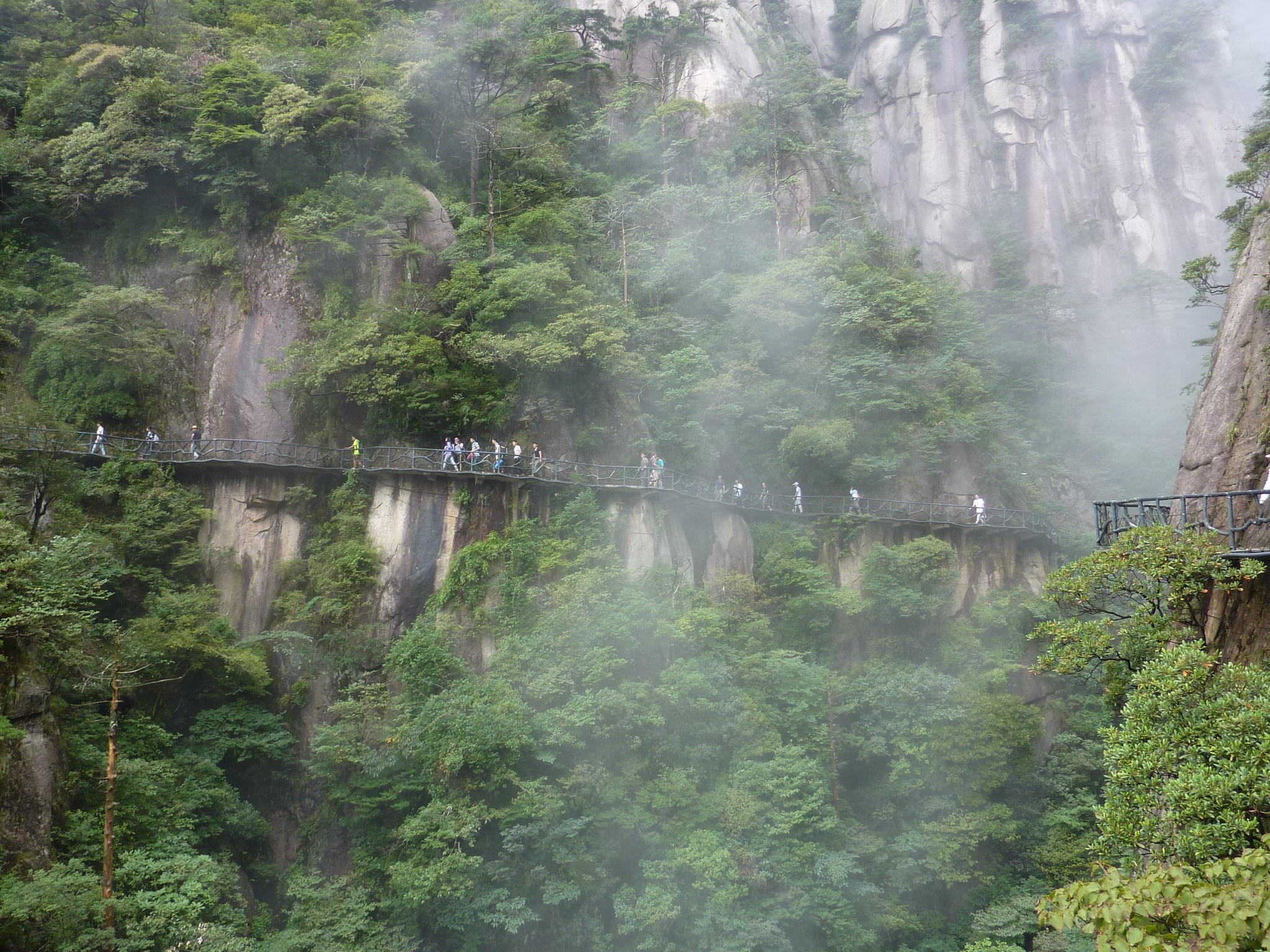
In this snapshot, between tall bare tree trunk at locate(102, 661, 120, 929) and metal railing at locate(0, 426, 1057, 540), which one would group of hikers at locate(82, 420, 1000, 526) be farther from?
tall bare tree trunk at locate(102, 661, 120, 929)

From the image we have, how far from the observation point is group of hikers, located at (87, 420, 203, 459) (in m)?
18.7

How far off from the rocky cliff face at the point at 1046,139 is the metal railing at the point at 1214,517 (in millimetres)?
29628

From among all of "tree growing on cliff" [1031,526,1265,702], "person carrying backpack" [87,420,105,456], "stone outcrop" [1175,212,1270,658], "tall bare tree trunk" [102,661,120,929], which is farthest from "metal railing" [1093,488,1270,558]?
"person carrying backpack" [87,420,105,456]

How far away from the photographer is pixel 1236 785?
667 cm

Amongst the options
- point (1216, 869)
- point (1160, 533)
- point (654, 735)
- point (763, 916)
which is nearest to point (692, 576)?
point (654, 735)

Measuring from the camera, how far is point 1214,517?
35.5 feet

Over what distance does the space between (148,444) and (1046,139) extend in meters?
40.7

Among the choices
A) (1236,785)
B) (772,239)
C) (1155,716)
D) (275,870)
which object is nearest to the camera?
(1236,785)

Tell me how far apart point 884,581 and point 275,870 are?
53.9 ft

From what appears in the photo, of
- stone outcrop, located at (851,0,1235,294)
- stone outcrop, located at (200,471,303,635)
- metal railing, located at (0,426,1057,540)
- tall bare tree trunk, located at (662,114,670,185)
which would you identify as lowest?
stone outcrop, located at (200,471,303,635)

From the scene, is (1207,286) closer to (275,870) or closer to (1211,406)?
(1211,406)

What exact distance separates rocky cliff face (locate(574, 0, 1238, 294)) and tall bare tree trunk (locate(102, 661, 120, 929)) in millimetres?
33264

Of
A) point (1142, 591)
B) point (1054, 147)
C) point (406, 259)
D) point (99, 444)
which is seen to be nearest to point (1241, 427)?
point (1142, 591)

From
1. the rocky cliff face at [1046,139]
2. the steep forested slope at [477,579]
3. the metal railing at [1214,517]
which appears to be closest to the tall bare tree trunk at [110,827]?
the steep forested slope at [477,579]
